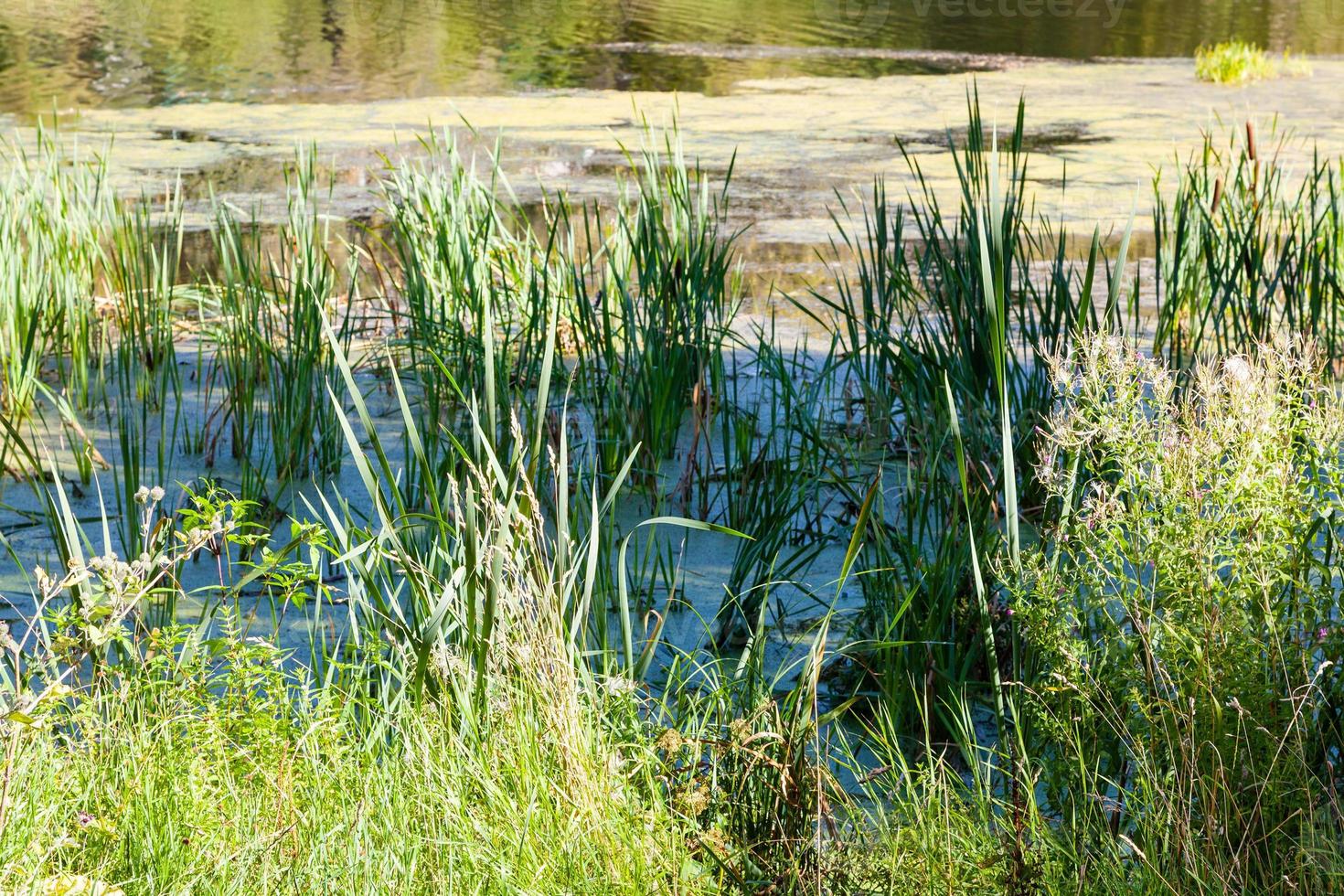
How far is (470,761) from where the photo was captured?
1447mm

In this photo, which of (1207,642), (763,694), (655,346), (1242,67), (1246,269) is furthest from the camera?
(1242,67)

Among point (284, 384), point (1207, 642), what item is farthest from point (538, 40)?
point (1207, 642)

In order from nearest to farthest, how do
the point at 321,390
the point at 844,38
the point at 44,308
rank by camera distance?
the point at 321,390
the point at 44,308
the point at 844,38

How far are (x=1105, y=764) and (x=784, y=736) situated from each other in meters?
0.43

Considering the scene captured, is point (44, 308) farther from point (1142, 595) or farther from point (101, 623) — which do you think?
point (1142, 595)

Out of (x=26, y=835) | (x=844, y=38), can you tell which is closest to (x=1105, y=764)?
(x=26, y=835)

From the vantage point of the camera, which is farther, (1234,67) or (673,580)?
(1234,67)

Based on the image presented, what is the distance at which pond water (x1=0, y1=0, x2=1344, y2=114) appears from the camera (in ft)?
33.0

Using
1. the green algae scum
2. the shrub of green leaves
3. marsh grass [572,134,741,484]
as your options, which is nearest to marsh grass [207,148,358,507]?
the green algae scum

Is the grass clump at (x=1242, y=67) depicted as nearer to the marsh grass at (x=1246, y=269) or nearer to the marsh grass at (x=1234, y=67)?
the marsh grass at (x=1234, y=67)

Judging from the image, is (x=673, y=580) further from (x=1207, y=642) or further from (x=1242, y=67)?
(x=1242, y=67)

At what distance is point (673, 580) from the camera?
2047 mm

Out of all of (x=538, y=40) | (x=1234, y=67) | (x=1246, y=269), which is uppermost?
(x=538, y=40)

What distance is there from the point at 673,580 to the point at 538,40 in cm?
1184
